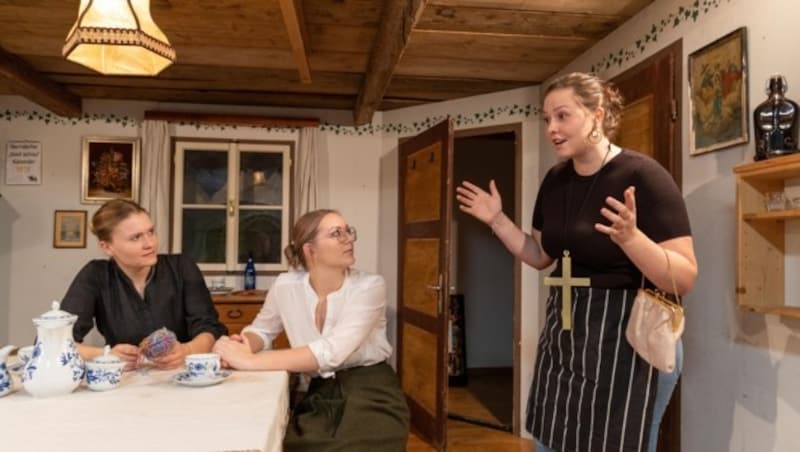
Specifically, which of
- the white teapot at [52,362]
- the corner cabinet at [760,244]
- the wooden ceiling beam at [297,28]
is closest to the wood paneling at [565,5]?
the wooden ceiling beam at [297,28]

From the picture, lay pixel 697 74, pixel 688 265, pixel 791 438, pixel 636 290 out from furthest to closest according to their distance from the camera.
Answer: pixel 697 74
pixel 791 438
pixel 636 290
pixel 688 265

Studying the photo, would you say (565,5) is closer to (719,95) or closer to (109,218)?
(719,95)

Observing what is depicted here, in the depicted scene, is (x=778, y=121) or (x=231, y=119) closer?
(x=778, y=121)

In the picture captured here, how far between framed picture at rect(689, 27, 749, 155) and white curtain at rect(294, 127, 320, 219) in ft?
9.61

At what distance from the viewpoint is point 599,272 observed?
1432 mm

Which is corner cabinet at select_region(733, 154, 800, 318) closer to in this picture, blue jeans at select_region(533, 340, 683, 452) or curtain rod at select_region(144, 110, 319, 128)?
blue jeans at select_region(533, 340, 683, 452)

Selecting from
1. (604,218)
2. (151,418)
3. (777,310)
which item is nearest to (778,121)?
(777,310)

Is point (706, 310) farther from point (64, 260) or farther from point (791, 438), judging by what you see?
point (64, 260)

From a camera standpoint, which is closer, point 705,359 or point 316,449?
point 316,449

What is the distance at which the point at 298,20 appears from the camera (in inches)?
101

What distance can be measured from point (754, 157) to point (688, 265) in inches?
26.2

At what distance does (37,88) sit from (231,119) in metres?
1.28

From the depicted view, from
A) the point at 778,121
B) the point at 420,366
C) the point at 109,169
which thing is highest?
the point at 109,169

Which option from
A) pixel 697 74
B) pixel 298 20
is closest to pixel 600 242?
pixel 697 74
